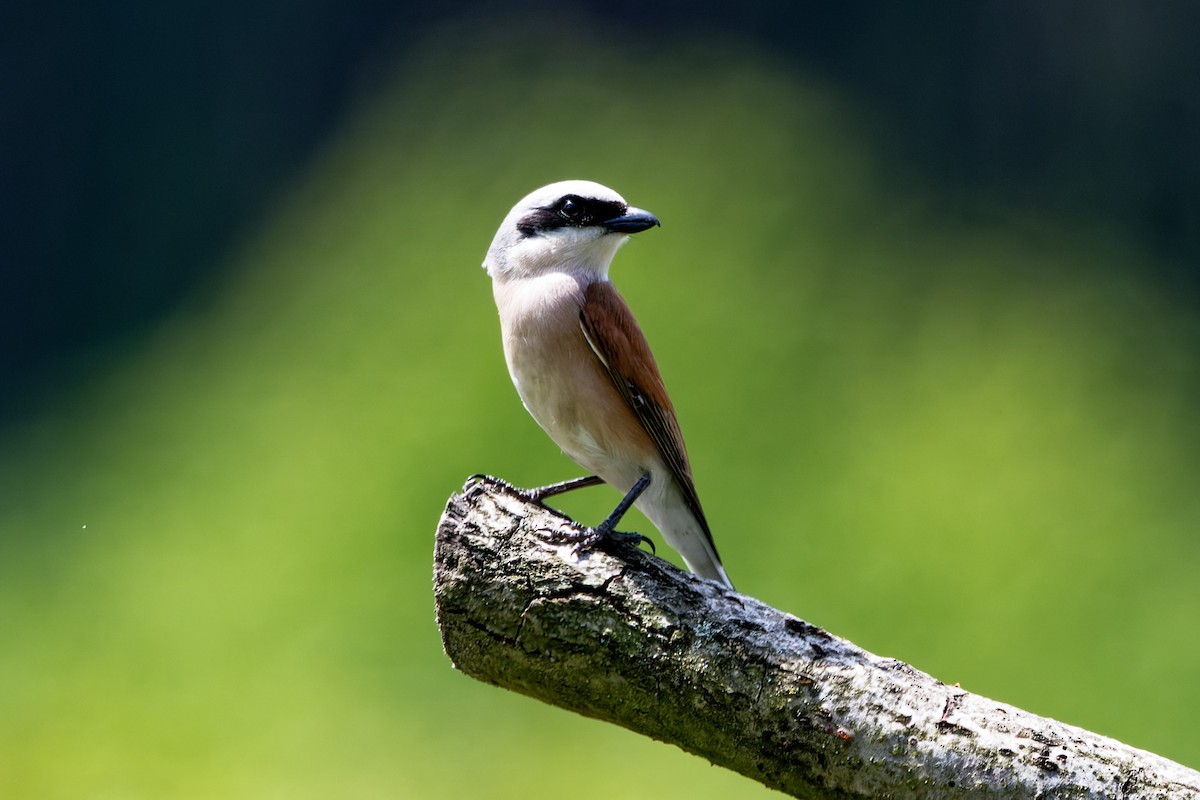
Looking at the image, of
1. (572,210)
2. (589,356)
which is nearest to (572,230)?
(572,210)

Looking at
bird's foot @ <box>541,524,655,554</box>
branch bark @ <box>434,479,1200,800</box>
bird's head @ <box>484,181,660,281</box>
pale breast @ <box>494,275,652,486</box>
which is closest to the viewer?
branch bark @ <box>434,479,1200,800</box>

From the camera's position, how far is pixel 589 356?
302 cm

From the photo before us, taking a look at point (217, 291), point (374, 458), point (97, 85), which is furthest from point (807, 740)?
point (97, 85)

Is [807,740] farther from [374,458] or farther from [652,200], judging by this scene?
[652,200]

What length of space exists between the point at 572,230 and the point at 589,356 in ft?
1.17

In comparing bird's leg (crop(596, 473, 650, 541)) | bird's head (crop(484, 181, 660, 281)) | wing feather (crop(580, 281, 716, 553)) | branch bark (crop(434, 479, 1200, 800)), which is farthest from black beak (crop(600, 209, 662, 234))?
branch bark (crop(434, 479, 1200, 800))

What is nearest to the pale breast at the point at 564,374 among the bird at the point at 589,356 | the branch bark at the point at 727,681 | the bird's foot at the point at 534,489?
the bird at the point at 589,356

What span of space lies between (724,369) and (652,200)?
1.04 metres

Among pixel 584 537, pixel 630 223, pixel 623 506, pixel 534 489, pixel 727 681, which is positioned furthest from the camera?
pixel 630 223

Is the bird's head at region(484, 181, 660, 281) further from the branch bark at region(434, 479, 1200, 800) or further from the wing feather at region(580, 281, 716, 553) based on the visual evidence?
the branch bark at region(434, 479, 1200, 800)

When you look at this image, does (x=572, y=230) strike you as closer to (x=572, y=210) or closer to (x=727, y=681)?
(x=572, y=210)

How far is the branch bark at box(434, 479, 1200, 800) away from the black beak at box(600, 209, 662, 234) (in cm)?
88

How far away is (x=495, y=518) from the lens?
2508mm

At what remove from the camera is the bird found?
3.01 m
